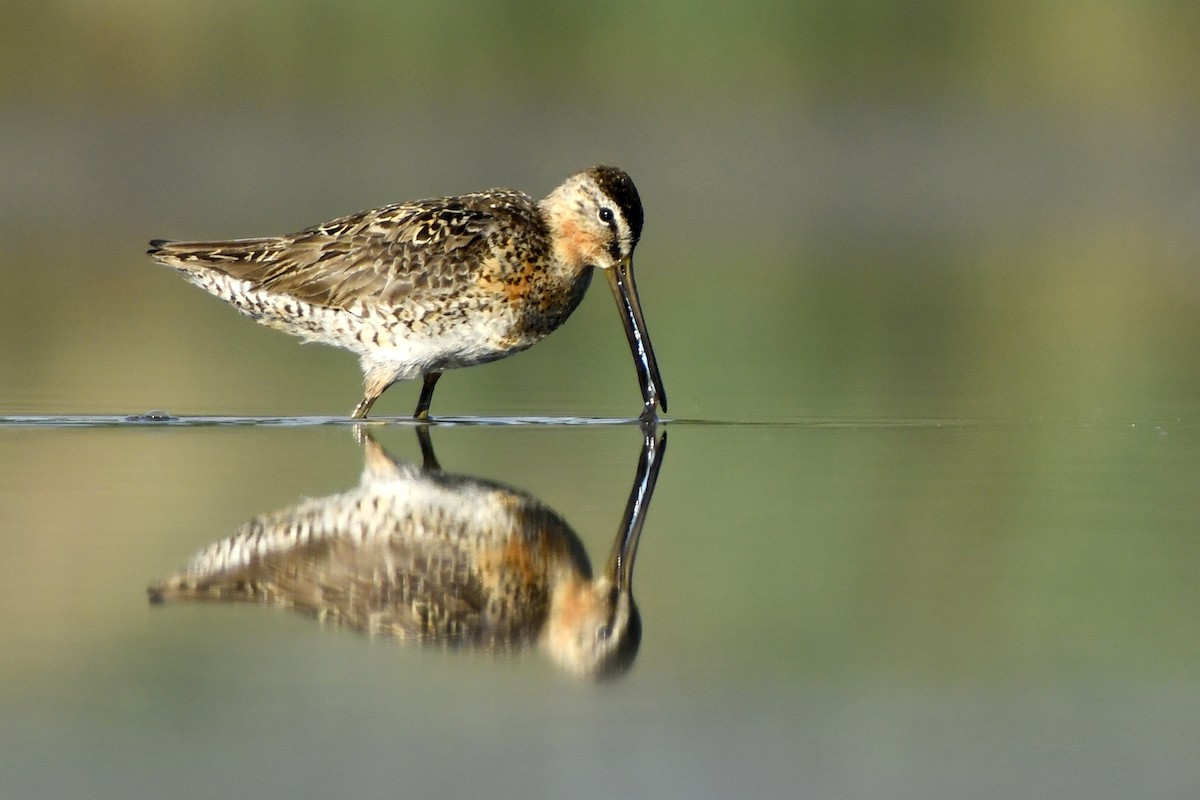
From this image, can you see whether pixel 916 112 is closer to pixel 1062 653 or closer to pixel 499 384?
pixel 499 384

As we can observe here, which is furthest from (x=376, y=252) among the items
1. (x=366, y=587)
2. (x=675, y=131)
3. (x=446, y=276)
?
(x=675, y=131)

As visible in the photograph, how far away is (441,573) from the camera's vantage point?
4.47 m

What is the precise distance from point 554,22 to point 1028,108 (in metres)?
5.63

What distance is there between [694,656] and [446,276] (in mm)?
3474

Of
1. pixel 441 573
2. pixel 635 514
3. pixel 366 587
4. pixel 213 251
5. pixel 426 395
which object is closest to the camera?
pixel 366 587

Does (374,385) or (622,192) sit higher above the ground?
(622,192)

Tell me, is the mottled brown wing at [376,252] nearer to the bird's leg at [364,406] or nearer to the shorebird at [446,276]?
the shorebird at [446,276]

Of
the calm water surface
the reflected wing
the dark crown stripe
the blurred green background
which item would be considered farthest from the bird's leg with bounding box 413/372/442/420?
the blurred green background

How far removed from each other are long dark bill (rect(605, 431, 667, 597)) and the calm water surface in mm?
39

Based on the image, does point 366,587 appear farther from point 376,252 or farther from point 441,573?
point 376,252

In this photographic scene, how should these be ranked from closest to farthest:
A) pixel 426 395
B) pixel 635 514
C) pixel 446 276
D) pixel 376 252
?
pixel 635 514 → pixel 446 276 → pixel 376 252 → pixel 426 395

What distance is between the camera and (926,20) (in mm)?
23703

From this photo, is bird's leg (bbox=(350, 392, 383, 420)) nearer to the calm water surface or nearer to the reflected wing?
the calm water surface

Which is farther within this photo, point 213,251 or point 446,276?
point 213,251
